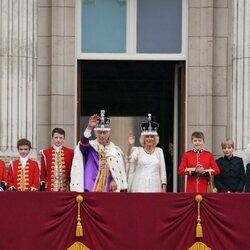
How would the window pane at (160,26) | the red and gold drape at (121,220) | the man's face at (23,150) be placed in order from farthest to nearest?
Result: the window pane at (160,26)
the man's face at (23,150)
the red and gold drape at (121,220)

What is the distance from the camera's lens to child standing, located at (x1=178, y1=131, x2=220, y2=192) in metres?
18.4

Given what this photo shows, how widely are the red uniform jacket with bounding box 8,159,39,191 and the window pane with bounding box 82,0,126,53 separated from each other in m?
4.59

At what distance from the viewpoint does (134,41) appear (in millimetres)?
22344

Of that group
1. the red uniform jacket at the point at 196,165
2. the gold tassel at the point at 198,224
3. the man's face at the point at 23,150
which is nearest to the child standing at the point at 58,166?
the man's face at the point at 23,150

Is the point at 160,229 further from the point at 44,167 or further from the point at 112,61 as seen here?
the point at 112,61

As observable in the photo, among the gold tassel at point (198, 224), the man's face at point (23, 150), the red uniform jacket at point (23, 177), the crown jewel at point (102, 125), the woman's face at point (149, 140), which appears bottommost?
the gold tassel at point (198, 224)

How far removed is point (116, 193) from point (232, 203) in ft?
5.91

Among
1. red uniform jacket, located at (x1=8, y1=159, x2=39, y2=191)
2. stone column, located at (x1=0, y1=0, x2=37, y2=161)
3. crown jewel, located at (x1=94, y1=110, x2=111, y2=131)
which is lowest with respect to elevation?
red uniform jacket, located at (x1=8, y1=159, x2=39, y2=191)

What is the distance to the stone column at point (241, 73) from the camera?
21250 mm

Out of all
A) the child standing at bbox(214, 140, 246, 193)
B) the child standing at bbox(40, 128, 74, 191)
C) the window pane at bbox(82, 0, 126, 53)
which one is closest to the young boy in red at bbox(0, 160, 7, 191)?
the child standing at bbox(40, 128, 74, 191)

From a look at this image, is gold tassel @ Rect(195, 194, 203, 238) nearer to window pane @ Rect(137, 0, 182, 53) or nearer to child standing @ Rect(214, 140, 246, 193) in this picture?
child standing @ Rect(214, 140, 246, 193)

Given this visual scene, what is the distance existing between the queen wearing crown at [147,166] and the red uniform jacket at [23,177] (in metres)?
1.58

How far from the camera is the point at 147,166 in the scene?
60.1 feet

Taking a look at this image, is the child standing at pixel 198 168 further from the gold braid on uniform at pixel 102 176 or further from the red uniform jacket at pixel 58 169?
the red uniform jacket at pixel 58 169
